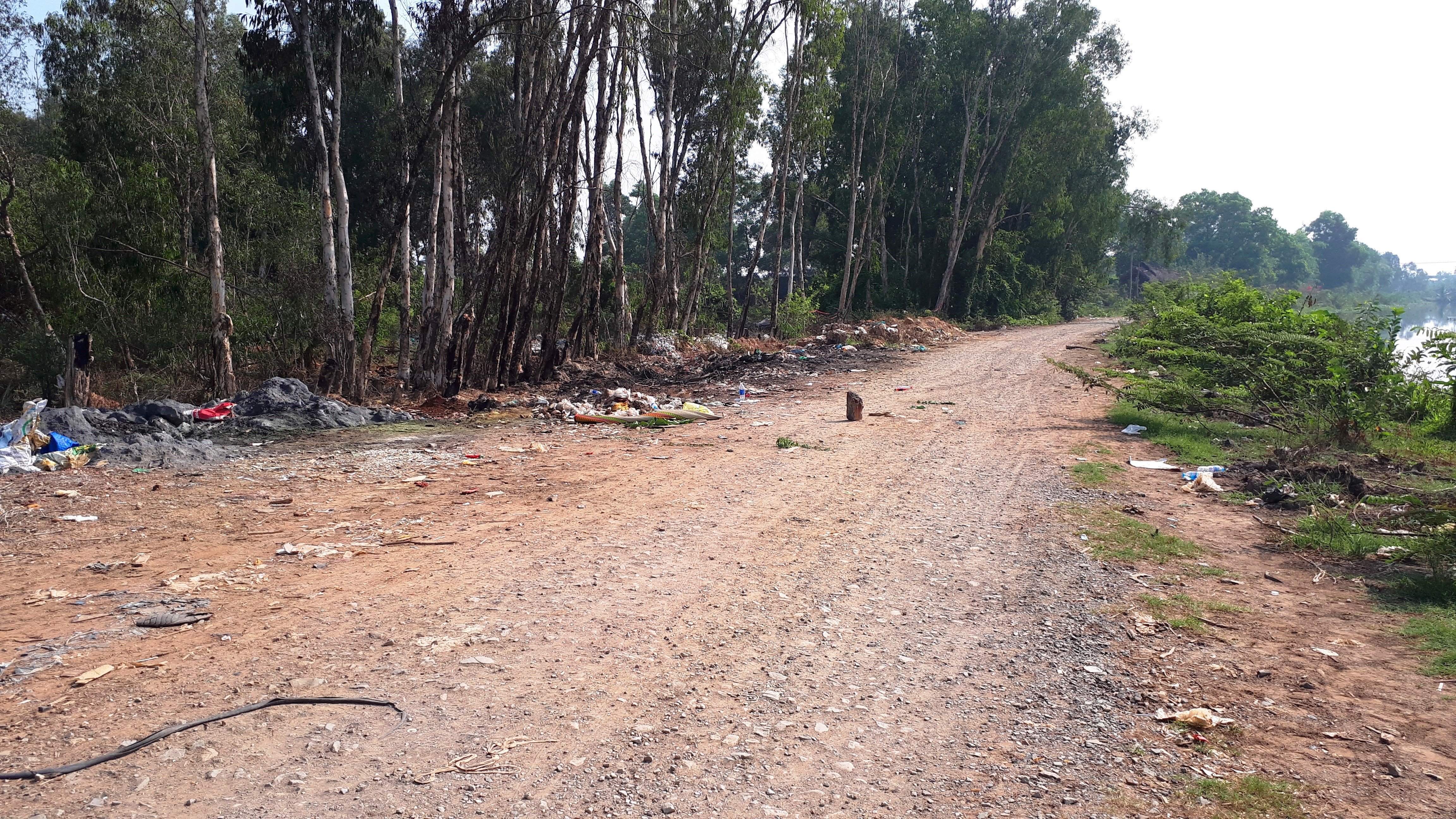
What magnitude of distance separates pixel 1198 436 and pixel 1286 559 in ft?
16.0

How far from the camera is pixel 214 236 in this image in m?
12.8

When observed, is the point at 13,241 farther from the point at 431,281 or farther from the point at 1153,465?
the point at 1153,465

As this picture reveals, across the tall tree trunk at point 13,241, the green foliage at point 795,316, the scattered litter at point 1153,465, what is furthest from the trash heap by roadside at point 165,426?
the green foliage at point 795,316

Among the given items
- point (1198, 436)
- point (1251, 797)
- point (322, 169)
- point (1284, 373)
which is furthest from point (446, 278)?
point (1251, 797)

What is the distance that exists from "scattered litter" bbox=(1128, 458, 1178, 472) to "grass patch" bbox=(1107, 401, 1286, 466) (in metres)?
0.24

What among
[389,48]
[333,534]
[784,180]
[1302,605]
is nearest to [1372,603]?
[1302,605]

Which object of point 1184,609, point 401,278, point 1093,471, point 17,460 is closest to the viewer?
point 1184,609

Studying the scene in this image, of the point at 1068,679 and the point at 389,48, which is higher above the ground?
the point at 389,48

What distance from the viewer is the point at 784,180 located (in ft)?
75.3

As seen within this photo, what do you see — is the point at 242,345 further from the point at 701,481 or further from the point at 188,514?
the point at 701,481

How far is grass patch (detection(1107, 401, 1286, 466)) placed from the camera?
8.80 metres

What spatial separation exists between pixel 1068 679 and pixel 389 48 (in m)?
21.3

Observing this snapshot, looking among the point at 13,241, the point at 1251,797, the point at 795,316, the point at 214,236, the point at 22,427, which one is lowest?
the point at 1251,797

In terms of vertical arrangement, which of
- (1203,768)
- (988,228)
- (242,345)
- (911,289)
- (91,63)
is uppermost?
(91,63)
